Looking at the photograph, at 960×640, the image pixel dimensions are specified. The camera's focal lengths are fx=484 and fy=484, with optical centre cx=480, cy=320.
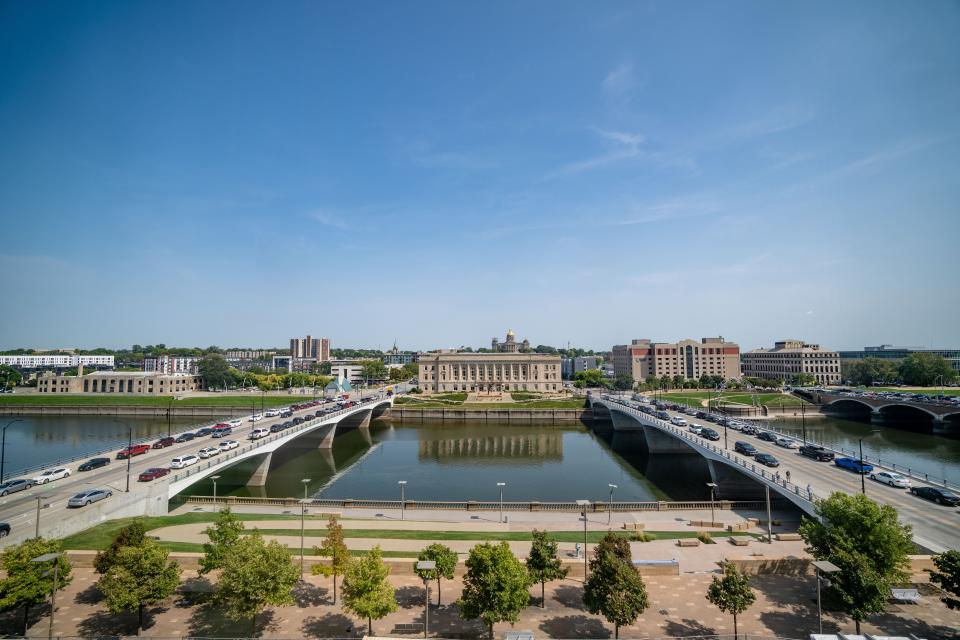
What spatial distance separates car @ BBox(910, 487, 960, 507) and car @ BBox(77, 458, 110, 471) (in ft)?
200

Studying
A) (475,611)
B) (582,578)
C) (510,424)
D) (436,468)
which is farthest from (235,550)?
(510,424)

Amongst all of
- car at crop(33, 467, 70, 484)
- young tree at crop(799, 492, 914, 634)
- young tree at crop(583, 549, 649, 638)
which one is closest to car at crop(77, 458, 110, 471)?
car at crop(33, 467, 70, 484)

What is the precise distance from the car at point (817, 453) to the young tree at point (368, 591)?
42259 millimetres

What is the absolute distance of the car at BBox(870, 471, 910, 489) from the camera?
113 feet

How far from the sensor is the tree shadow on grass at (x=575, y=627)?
1827 cm

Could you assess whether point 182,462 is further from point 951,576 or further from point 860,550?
point 951,576

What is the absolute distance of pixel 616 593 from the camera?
17391 millimetres

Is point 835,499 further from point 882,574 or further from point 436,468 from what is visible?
point 436,468

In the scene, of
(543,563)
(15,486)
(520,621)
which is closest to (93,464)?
(15,486)

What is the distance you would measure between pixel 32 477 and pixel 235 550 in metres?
29.8

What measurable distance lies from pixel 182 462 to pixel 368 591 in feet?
101

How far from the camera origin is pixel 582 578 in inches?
912

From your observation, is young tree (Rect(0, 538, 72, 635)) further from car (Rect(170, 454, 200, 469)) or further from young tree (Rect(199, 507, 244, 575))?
car (Rect(170, 454, 200, 469))

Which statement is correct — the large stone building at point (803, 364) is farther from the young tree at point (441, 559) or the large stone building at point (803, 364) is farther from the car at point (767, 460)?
the young tree at point (441, 559)
